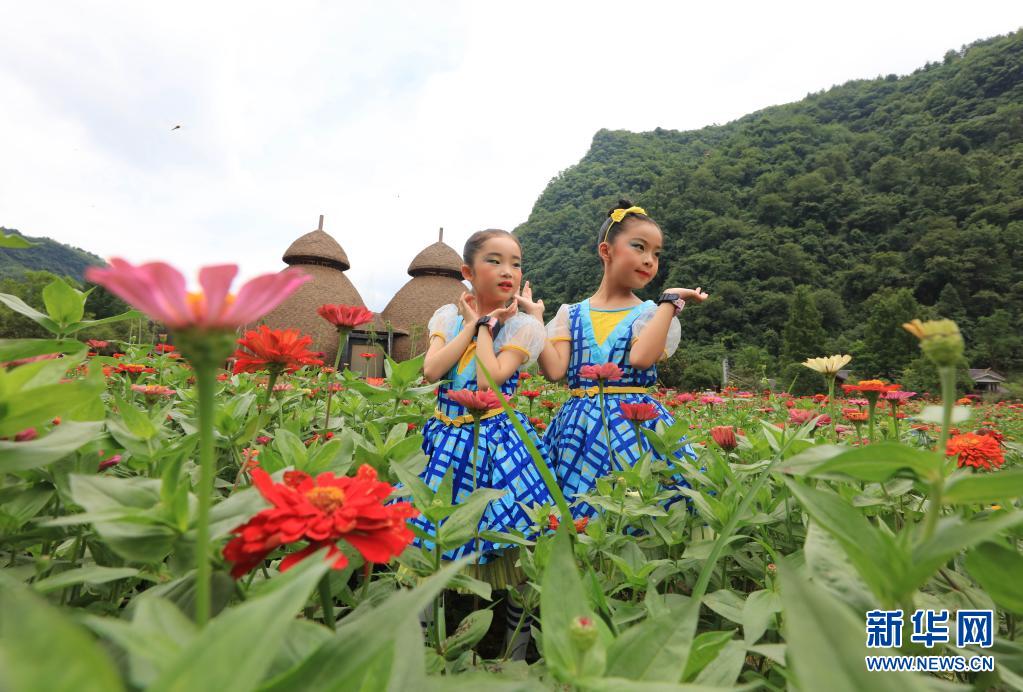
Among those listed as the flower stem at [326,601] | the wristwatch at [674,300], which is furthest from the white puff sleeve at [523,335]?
the flower stem at [326,601]

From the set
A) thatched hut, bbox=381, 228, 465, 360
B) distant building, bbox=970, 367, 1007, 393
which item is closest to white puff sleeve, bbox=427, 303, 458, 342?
thatched hut, bbox=381, 228, 465, 360

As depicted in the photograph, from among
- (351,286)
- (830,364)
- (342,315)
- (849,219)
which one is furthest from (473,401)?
(849,219)

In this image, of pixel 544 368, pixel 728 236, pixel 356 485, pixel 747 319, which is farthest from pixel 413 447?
pixel 728 236

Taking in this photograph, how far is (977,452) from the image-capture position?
3.64 feet

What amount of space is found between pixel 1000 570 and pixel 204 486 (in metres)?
0.63

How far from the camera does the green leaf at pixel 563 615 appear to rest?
0.34 meters

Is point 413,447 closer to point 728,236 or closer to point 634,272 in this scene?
point 634,272

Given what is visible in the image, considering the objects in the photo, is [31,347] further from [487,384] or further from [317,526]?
[487,384]

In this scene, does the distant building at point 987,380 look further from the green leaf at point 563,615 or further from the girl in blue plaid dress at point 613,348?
the green leaf at point 563,615

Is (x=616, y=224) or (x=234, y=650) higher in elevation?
(x=616, y=224)

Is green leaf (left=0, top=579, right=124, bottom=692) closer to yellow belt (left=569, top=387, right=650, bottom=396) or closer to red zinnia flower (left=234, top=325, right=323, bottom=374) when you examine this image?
red zinnia flower (left=234, top=325, right=323, bottom=374)

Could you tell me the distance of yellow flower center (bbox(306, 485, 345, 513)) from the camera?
0.40m

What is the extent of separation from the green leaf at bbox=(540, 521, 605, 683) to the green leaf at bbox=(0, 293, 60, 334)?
2.38 ft

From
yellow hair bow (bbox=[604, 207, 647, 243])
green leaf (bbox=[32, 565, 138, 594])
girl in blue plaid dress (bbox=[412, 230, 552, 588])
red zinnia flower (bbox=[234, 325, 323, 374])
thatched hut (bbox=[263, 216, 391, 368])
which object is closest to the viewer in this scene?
green leaf (bbox=[32, 565, 138, 594])
